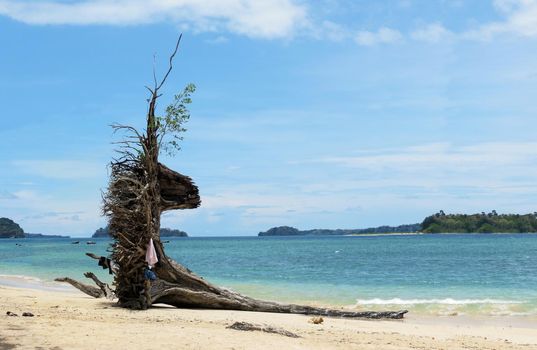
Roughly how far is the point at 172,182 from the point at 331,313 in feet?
20.2

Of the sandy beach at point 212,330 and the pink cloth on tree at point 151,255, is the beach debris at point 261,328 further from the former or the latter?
the pink cloth on tree at point 151,255

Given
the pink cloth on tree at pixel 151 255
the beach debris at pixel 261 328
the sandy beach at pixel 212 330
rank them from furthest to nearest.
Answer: the pink cloth on tree at pixel 151 255
the beach debris at pixel 261 328
the sandy beach at pixel 212 330

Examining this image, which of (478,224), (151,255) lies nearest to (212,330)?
(151,255)

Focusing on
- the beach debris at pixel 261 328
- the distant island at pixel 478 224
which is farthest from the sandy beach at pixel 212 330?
the distant island at pixel 478 224

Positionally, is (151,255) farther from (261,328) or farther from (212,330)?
(261,328)

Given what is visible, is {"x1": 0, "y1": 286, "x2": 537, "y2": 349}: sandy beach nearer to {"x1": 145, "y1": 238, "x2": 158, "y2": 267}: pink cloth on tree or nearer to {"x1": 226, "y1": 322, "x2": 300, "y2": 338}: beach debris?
{"x1": 226, "y1": 322, "x2": 300, "y2": 338}: beach debris

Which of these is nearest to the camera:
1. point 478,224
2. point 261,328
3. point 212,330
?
point 212,330

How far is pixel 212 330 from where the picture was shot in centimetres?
1180

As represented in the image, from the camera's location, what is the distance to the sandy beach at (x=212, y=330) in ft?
32.3

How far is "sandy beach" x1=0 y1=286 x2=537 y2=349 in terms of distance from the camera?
32.3ft

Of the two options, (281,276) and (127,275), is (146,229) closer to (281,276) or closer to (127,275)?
(127,275)

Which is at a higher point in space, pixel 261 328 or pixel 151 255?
pixel 151 255

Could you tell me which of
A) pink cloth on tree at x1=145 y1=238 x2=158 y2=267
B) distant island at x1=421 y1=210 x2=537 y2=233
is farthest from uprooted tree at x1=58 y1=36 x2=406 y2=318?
distant island at x1=421 y1=210 x2=537 y2=233

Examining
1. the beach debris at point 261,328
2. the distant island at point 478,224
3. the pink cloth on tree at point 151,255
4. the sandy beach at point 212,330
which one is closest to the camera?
the sandy beach at point 212,330
